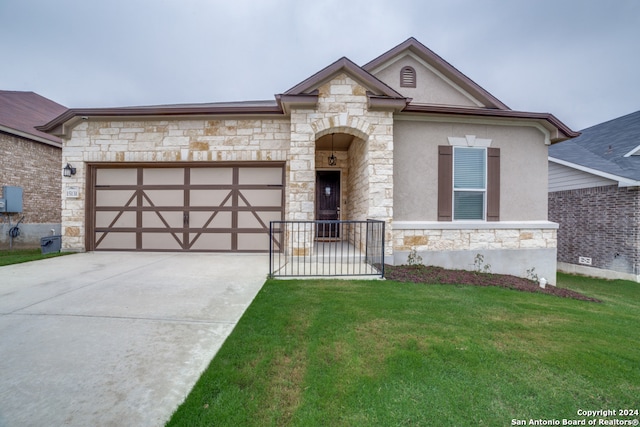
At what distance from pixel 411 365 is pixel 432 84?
9048 millimetres

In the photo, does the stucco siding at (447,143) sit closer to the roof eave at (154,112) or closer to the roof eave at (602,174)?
the roof eave at (154,112)

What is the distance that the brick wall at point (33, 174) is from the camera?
372 inches

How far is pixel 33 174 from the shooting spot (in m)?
10.2

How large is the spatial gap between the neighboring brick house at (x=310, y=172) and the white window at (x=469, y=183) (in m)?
0.03

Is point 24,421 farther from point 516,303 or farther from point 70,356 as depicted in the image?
point 516,303

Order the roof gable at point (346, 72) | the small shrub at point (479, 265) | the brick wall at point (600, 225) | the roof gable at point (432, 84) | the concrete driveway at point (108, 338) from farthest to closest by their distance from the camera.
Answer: the roof gable at point (432, 84) → the brick wall at point (600, 225) → the small shrub at point (479, 265) → the roof gable at point (346, 72) → the concrete driveway at point (108, 338)

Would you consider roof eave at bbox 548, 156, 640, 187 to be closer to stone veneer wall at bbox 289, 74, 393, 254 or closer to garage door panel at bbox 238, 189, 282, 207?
stone veneer wall at bbox 289, 74, 393, 254

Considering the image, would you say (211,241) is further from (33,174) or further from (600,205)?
(600,205)

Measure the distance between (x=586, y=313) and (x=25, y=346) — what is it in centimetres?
661

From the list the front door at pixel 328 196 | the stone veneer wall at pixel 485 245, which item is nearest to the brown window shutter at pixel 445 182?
the stone veneer wall at pixel 485 245

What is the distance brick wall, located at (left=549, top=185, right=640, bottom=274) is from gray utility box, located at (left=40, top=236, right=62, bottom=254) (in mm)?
16375

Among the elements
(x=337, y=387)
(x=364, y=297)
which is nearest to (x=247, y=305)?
(x=364, y=297)

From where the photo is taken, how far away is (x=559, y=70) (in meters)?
33.4

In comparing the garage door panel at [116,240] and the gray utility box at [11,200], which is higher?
the gray utility box at [11,200]
